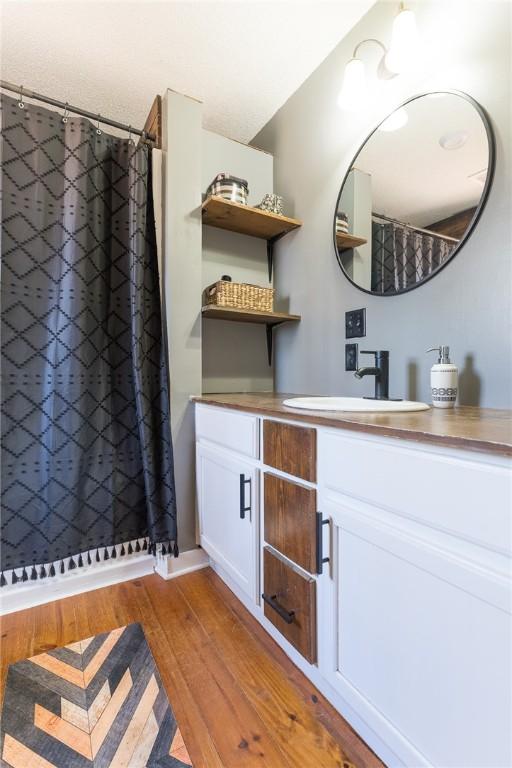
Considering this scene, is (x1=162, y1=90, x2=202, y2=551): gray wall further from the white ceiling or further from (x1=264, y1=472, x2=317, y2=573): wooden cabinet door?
(x1=264, y1=472, x2=317, y2=573): wooden cabinet door

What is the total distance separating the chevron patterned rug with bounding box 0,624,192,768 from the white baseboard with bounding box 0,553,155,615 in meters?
0.34

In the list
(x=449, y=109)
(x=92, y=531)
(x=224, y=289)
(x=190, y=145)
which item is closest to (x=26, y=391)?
(x=92, y=531)

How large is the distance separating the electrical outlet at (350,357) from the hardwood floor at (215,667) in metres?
1.09

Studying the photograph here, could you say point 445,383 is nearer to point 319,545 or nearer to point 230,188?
point 319,545

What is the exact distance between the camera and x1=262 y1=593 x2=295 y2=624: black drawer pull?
1.02 metres

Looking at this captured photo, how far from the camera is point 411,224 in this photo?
1.31 m

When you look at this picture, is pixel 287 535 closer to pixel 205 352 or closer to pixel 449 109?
pixel 205 352

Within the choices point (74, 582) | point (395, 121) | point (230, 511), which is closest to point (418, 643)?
point (230, 511)

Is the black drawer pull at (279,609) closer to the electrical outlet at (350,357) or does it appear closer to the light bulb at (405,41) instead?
the electrical outlet at (350,357)

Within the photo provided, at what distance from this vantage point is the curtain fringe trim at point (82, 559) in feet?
4.66

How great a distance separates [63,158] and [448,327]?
5.43 feet

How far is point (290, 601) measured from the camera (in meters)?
1.03

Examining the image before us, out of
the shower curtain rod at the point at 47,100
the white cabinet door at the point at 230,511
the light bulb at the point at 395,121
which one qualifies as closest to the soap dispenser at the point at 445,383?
the white cabinet door at the point at 230,511

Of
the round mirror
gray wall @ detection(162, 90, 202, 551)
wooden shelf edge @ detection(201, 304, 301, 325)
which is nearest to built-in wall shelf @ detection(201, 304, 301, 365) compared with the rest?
wooden shelf edge @ detection(201, 304, 301, 325)
